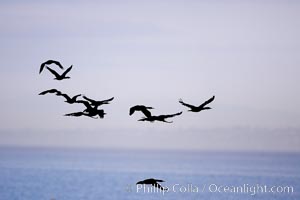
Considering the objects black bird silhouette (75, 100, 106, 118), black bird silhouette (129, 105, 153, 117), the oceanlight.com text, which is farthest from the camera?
the oceanlight.com text

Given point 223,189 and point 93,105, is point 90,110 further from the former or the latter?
point 223,189

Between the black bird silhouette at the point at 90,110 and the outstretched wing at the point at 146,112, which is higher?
the black bird silhouette at the point at 90,110

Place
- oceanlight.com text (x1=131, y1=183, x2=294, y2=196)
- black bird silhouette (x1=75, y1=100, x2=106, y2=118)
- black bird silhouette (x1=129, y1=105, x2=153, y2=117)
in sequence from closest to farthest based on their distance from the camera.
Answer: black bird silhouette (x1=129, y1=105, x2=153, y2=117) < black bird silhouette (x1=75, y1=100, x2=106, y2=118) < oceanlight.com text (x1=131, y1=183, x2=294, y2=196)

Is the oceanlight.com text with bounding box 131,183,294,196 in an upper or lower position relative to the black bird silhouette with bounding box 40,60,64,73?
lower

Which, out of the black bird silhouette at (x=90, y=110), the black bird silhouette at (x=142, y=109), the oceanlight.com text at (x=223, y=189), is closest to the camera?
the black bird silhouette at (x=142, y=109)

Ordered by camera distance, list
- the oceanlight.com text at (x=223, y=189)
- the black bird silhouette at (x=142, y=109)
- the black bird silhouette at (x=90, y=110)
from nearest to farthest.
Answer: the black bird silhouette at (x=142, y=109) < the black bird silhouette at (x=90, y=110) < the oceanlight.com text at (x=223, y=189)

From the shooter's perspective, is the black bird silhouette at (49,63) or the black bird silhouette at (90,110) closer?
the black bird silhouette at (49,63)

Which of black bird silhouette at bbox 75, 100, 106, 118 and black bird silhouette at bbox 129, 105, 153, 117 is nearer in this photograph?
black bird silhouette at bbox 129, 105, 153, 117

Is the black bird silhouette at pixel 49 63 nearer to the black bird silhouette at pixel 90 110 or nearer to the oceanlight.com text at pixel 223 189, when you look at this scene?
the black bird silhouette at pixel 90 110

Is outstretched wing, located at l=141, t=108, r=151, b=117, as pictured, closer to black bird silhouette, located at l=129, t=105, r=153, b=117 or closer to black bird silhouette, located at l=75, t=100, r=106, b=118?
black bird silhouette, located at l=129, t=105, r=153, b=117

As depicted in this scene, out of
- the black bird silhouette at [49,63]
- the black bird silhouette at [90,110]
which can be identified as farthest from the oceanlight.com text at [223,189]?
the black bird silhouette at [49,63]

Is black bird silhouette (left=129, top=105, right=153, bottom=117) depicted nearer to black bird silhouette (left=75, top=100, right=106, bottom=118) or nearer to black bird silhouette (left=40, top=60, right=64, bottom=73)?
black bird silhouette (left=75, top=100, right=106, bottom=118)

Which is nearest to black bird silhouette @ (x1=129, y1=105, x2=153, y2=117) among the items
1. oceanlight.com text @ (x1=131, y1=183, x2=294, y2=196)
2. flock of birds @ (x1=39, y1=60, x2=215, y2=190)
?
flock of birds @ (x1=39, y1=60, x2=215, y2=190)

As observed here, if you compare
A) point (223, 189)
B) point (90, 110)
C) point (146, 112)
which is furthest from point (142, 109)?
point (223, 189)
